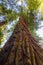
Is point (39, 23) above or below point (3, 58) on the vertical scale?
above

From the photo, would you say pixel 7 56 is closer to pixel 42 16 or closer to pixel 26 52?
pixel 26 52

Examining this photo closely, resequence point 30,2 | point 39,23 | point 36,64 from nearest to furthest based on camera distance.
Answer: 1. point 36,64
2. point 30,2
3. point 39,23

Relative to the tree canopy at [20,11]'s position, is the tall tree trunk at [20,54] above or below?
below

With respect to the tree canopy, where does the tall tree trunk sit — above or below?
below

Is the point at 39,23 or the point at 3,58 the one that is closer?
the point at 3,58

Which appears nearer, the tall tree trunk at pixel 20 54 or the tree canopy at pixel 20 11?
the tall tree trunk at pixel 20 54

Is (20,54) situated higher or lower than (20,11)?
lower

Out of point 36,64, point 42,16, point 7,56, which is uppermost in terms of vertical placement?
point 42,16

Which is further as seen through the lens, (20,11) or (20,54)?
(20,11)

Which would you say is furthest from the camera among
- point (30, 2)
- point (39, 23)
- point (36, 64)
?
point (39, 23)

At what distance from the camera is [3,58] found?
6.99 ft

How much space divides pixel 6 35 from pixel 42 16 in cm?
113

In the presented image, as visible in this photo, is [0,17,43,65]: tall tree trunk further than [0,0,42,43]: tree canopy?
No

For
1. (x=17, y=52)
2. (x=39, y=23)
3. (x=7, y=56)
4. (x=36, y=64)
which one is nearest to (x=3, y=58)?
(x=7, y=56)
